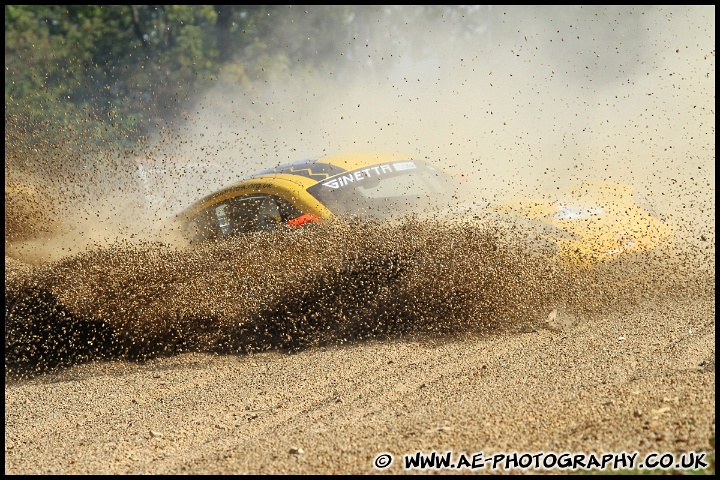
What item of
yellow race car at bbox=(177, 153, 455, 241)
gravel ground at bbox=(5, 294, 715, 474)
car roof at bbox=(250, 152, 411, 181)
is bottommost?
gravel ground at bbox=(5, 294, 715, 474)

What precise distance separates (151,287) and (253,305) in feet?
3.13

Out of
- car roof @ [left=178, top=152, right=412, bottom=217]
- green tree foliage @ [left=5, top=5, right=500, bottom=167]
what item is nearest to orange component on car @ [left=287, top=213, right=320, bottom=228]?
car roof @ [left=178, top=152, right=412, bottom=217]

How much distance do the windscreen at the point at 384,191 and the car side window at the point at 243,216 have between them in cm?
35

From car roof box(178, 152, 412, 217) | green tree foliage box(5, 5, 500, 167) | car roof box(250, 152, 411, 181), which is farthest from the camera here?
green tree foliage box(5, 5, 500, 167)

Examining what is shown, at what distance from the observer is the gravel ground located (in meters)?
3.40

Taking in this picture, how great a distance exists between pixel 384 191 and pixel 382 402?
292 cm

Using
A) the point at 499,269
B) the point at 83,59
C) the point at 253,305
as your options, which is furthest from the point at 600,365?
the point at 83,59

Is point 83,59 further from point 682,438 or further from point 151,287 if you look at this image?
point 682,438

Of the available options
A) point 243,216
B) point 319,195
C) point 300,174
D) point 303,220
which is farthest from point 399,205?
point 243,216

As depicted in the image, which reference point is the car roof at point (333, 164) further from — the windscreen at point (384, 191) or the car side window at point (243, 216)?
the car side window at point (243, 216)

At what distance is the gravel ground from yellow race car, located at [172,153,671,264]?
661 millimetres
